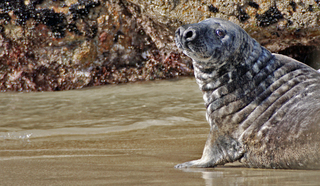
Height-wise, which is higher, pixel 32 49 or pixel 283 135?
pixel 32 49

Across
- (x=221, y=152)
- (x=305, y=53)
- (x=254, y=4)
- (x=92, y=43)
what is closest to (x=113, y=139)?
(x=221, y=152)

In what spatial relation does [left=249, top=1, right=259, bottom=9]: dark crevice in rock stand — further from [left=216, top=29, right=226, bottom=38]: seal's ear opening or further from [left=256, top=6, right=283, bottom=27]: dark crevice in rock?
[left=216, top=29, right=226, bottom=38]: seal's ear opening

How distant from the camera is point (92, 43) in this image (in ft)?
22.7

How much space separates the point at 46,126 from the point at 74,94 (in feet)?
6.83

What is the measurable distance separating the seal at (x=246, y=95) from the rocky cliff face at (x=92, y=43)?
363 cm

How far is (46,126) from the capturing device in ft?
14.5

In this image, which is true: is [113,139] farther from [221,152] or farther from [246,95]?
[246,95]

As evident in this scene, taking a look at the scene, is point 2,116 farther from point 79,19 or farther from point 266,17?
point 266,17

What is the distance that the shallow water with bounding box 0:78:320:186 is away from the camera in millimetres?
1981

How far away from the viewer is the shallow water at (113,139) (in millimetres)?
1981

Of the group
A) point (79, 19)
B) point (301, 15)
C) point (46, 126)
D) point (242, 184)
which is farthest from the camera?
point (79, 19)

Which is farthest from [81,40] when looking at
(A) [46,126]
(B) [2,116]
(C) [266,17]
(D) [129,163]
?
(D) [129,163]

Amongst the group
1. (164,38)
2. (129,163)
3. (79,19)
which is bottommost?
(129,163)

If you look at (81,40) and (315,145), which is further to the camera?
(81,40)
